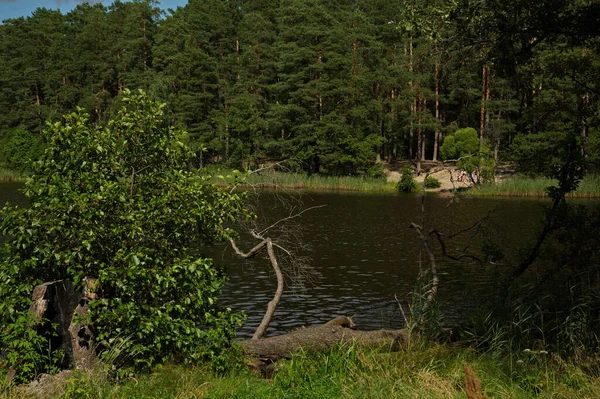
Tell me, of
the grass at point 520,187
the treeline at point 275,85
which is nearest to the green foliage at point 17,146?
the treeline at point 275,85

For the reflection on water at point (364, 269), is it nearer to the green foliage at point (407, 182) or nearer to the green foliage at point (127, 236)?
the green foliage at point (127, 236)

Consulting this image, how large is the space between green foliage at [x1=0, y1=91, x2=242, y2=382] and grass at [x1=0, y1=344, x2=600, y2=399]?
0.67 meters

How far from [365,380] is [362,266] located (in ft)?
49.0

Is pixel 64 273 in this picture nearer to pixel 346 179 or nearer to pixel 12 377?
pixel 12 377

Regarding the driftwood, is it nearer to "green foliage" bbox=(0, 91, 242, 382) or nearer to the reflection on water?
"green foliage" bbox=(0, 91, 242, 382)

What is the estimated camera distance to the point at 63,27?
98812 millimetres

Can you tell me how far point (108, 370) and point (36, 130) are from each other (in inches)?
3167

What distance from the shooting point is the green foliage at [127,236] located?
8383 millimetres

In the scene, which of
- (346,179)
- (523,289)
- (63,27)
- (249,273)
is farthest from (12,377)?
(63,27)

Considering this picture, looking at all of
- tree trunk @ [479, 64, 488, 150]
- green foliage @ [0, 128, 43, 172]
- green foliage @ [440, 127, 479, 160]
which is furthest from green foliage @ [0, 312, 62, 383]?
green foliage @ [0, 128, 43, 172]

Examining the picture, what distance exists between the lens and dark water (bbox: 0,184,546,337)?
51.4 feet

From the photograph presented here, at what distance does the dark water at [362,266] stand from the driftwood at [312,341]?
5.45 ft

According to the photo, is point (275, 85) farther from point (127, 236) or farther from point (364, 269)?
point (127, 236)

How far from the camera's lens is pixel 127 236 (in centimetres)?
895
